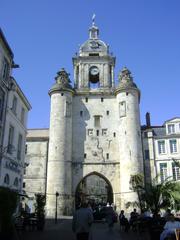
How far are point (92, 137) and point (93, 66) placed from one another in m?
10.9

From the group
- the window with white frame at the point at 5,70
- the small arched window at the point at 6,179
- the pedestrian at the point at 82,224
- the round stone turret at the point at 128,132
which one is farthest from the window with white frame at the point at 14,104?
the pedestrian at the point at 82,224

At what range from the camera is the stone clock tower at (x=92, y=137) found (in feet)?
106

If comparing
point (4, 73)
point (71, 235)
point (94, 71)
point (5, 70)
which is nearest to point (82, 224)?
point (71, 235)

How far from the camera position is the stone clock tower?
3238 centimetres

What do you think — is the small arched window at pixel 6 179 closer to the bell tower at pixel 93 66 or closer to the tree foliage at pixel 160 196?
the tree foliage at pixel 160 196

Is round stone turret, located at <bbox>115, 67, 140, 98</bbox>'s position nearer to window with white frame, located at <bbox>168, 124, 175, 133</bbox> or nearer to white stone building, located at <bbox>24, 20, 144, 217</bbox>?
white stone building, located at <bbox>24, 20, 144, 217</bbox>

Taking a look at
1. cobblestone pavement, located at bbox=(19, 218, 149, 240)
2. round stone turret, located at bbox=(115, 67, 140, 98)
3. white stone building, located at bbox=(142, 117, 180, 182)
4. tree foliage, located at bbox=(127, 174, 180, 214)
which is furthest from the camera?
round stone turret, located at bbox=(115, 67, 140, 98)

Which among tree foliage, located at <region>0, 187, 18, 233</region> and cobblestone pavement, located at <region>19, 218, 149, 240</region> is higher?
tree foliage, located at <region>0, 187, 18, 233</region>

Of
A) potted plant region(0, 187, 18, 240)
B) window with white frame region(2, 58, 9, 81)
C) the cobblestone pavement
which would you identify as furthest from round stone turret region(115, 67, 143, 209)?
potted plant region(0, 187, 18, 240)

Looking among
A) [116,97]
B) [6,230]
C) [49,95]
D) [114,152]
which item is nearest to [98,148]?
[114,152]

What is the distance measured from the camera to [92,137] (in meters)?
35.6

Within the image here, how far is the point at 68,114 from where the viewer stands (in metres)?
35.4

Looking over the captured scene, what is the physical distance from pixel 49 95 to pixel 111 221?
24457mm

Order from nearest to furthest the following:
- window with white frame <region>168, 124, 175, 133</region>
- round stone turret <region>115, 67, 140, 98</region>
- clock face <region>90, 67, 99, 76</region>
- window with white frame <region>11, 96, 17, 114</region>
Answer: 1. window with white frame <region>11, 96, 17, 114</region>
2. round stone turret <region>115, 67, 140, 98</region>
3. window with white frame <region>168, 124, 175, 133</region>
4. clock face <region>90, 67, 99, 76</region>
